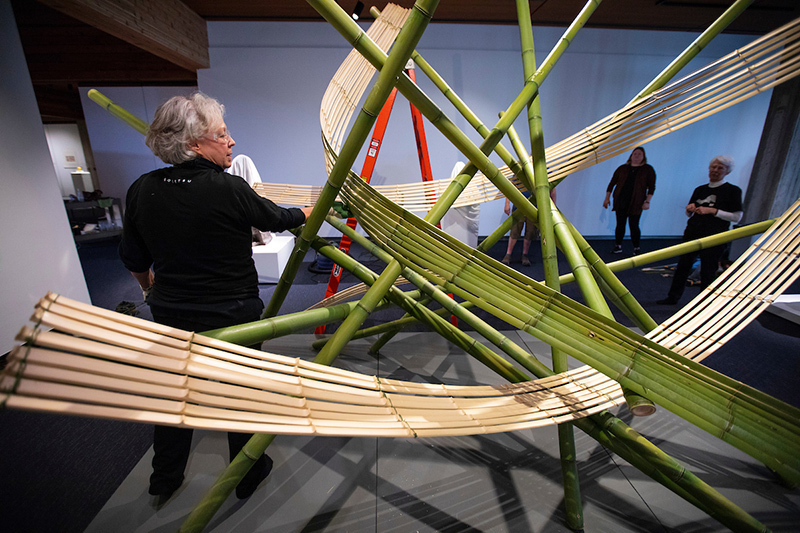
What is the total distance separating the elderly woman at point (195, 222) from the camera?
3.63 ft

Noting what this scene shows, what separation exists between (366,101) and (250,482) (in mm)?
1469

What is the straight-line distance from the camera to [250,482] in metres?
1.41

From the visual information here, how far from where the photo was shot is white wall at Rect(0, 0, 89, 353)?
7.13 feet

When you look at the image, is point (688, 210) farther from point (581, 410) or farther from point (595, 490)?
point (581, 410)

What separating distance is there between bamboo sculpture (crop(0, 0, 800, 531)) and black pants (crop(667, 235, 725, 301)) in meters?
1.79

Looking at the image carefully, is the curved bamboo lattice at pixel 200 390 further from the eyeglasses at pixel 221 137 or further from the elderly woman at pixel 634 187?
the elderly woman at pixel 634 187

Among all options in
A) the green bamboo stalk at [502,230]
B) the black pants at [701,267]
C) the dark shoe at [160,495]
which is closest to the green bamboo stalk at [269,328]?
the dark shoe at [160,495]

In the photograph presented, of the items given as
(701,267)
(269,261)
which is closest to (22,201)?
A: (269,261)

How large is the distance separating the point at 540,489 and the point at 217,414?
1.40 m

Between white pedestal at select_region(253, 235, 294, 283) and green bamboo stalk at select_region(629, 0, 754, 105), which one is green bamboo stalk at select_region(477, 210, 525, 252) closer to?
green bamboo stalk at select_region(629, 0, 754, 105)

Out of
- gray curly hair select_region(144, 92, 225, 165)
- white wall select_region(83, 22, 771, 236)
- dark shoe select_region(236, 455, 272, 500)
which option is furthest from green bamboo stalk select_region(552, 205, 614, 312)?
white wall select_region(83, 22, 771, 236)

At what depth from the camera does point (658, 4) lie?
3713mm

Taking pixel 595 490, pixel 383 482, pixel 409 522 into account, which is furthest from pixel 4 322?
pixel 595 490

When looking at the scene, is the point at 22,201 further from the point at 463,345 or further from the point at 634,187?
the point at 634,187
